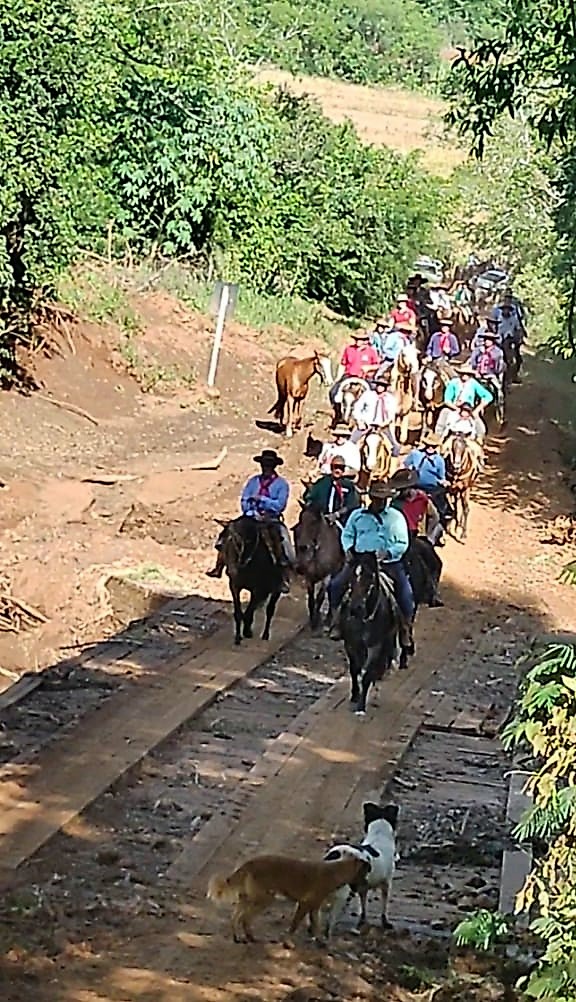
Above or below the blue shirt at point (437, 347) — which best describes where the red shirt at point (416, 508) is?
below

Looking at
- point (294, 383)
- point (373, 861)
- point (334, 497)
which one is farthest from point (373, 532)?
point (294, 383)

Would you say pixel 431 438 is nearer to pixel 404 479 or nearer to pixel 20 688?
pixel 404 479

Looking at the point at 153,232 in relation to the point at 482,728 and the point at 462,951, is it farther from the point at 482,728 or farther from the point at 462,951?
the point at 462,951

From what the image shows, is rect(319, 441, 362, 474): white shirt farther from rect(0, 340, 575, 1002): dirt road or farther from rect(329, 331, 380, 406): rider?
rect(329, 331, 380, 406): rider

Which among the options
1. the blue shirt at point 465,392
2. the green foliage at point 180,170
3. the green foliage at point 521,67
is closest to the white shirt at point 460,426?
the blue shirt at point 465,392

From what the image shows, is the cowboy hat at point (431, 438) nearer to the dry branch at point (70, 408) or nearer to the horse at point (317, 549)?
the dry branch at point (70, 408)

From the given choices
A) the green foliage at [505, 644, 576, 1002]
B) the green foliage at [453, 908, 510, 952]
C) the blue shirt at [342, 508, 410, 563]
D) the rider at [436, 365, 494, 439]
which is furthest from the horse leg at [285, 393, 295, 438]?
the green foliage at [505, 644, 576, 1002]

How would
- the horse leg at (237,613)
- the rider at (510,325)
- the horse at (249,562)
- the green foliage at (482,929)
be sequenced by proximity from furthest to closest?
the rider at (510,325), the horse leg at (237,613), the horse at (249,562), the green foliage at (482,929)

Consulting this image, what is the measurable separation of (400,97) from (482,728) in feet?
Result: 207

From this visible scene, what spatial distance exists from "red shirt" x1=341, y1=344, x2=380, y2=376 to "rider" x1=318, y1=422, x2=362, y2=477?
17.7 feet

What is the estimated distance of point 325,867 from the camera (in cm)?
954

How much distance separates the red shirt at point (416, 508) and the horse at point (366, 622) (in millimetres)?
4413

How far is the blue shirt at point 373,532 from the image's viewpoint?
15867 millimetres

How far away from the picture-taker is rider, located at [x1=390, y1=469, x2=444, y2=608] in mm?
19391
